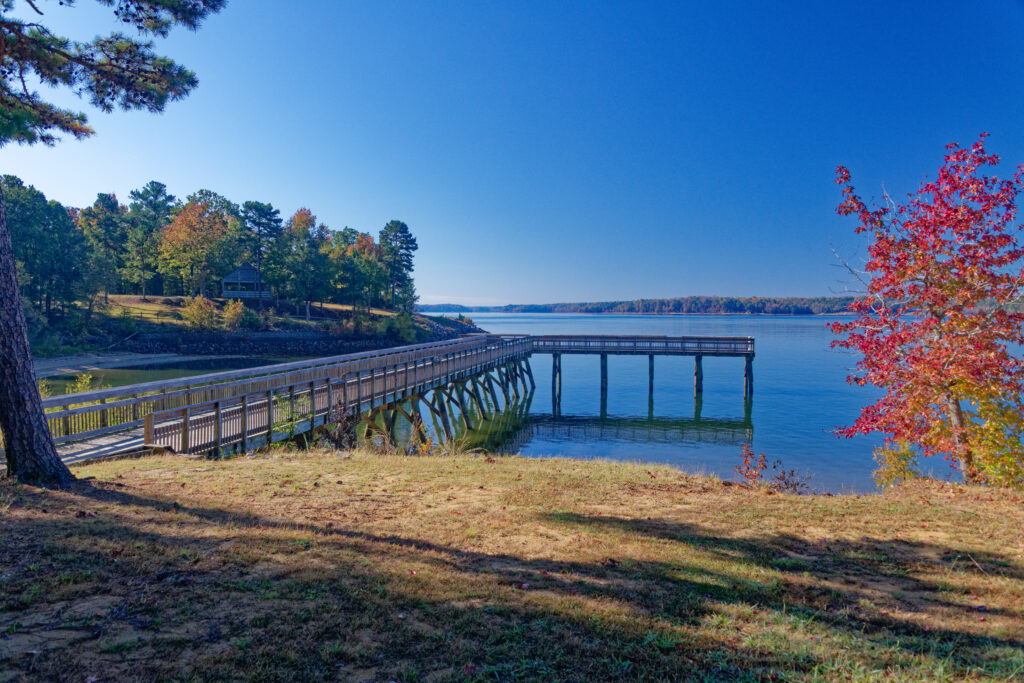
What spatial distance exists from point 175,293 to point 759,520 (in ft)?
260

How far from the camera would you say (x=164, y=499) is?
7.09 meters

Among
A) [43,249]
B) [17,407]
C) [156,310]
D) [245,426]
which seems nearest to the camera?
[17,407]

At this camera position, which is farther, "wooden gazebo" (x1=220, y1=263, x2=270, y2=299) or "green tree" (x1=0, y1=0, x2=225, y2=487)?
"wooden gazebo" (x1=220, y1=263, x2=270, y2=299)

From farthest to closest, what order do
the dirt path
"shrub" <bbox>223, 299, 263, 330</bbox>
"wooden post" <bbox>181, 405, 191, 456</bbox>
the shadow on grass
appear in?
"shrub" <bbox>223, 299, 263, 330</bbox>
the dirt path
"wooden post" <bbox>181, 405, 191, 456</bbox>
the shadow on grass

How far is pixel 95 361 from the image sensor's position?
42500 mm

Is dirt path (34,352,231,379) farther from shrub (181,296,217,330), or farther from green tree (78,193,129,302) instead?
green tree (78,193,129,302)

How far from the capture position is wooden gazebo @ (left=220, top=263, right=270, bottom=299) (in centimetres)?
6725

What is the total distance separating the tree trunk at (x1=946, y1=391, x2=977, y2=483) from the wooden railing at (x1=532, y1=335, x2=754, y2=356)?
80.3 feet

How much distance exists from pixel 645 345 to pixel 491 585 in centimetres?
3553

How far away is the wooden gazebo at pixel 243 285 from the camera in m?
67.2

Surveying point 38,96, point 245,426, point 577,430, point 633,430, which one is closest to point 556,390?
point 577,430

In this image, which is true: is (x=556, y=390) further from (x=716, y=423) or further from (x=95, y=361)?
(x=95, y=361)

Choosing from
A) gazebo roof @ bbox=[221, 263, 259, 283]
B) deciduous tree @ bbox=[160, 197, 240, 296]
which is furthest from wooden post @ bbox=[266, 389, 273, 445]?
gazebo roof @ bbox=[221, 263, 259, 283]

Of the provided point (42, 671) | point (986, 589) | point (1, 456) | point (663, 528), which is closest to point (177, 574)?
point (42, 671)
